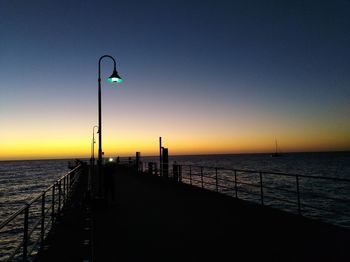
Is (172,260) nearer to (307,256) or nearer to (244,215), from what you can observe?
(307,256)

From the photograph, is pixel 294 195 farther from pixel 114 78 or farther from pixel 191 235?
pixel 191 235

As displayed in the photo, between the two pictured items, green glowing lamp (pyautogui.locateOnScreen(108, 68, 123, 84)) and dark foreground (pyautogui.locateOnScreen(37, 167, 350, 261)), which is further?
green glowing lamp (pyautogui.locateOnScreen(108, 68, 123, 84))

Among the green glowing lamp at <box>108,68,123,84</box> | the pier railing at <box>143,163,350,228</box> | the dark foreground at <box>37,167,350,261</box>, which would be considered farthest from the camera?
the green glowing lamp at <box>108,68,123,84</box>

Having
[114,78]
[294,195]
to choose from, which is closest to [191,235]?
[114,78]

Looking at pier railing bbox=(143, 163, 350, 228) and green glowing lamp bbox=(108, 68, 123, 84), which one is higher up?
A: green glowing lamp bbox=(108, 68, 123, 84)

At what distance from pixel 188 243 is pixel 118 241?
143 centimetres

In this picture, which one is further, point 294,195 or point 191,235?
point 294,195

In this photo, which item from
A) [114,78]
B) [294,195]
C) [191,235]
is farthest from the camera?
[294,195]

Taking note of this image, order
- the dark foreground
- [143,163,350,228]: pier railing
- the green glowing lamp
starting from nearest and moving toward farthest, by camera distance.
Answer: the dark foreground → [143,163,350,228]: pier railing → the green glowing lamp

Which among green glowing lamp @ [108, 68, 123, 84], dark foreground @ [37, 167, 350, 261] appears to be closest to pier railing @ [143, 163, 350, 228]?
dark foreground @ [37, 167, 350, 261]

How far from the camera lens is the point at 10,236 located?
14.4m

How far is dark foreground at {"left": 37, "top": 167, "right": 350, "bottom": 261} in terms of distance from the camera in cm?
503

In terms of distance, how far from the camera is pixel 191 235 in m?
6.27

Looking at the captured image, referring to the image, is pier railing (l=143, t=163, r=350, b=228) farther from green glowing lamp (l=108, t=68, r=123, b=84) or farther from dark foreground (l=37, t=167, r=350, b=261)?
green glowing lamp (l=108, t=68, r=123, b=84)
